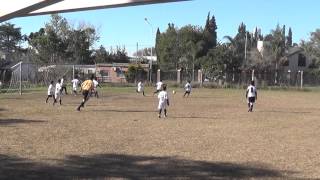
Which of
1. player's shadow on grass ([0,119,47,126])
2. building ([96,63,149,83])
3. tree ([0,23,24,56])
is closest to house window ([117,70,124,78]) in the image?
building ([96,63,149,83])

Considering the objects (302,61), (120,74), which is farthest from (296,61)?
(120,74)

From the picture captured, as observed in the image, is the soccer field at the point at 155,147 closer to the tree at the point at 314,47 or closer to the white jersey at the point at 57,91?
the white jersey at the point at 57,91

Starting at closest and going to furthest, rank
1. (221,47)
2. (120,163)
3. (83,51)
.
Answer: (120,163), (221,47), (83,51)

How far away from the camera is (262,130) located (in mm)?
20609

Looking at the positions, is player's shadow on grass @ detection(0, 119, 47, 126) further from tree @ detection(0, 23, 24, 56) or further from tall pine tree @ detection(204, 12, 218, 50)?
tree @ detection(0, 23, 24, 56)

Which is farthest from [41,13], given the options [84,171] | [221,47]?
[221,47]

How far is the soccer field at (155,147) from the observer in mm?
11391

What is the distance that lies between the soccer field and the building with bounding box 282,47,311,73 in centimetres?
7589

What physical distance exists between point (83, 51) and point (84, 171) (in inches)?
3484

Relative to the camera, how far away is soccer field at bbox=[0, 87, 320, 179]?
448 inches

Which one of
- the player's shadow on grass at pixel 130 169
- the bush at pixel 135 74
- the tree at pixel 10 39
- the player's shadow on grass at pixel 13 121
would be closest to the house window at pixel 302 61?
the bush at pixel 135 74

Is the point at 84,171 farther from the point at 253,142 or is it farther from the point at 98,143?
the point at 253,142

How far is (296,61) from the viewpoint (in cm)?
10344

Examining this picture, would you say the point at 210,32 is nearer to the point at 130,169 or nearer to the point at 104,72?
the point at 104,72
